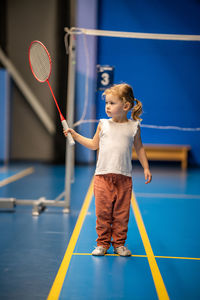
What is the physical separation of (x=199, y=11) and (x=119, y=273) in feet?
33.1

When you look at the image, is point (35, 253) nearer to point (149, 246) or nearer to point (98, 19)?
point (149, 246)

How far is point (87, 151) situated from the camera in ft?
35.0

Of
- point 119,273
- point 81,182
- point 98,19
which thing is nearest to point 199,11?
point 98,19

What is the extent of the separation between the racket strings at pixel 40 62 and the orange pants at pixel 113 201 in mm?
1074

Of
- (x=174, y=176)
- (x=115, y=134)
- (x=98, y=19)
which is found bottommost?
(x=174, y=176)

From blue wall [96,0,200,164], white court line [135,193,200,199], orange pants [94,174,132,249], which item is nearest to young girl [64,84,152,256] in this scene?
orange pants [94,174,132,249]

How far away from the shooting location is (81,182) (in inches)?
280

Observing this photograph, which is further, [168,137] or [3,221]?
[168,137]

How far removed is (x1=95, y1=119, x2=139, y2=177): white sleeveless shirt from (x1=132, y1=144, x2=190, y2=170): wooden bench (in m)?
7.24

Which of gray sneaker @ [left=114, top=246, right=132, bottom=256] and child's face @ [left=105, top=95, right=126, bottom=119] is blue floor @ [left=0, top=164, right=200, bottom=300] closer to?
gray sneaker @ [left=114, top=246, right=132, bottom=256]

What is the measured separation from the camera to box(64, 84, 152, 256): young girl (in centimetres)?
292

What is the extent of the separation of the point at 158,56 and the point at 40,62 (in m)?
8.15

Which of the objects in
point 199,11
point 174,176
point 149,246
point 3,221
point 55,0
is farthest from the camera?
point 199,11

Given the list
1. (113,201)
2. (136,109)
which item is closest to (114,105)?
(136,109)
